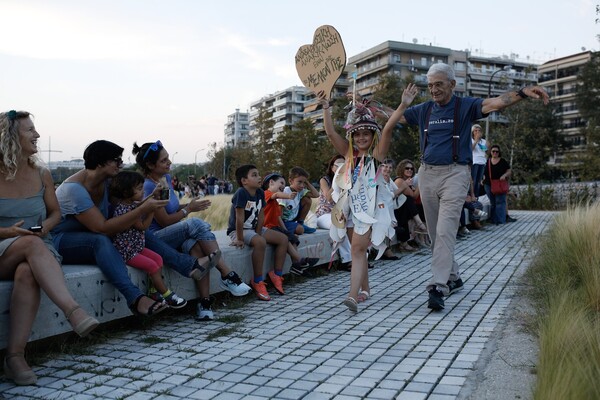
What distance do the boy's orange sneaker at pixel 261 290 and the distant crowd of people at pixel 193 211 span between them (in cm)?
1

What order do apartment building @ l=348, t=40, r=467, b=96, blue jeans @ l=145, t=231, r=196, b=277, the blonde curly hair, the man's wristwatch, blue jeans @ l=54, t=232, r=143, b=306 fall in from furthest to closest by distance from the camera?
apartment building @ l=348, t=40, r=467, b=96 < the man's wristwatch < blue jeans @ l=145, t=231, r=196, b=277 < blue jeans @ l=54, t=232, r=143, b=306 < the blonde curly hair

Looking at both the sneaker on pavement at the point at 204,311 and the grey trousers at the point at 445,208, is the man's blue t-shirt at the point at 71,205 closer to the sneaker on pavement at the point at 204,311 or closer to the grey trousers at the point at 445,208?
the sneaker on pavement at the point at 204,311

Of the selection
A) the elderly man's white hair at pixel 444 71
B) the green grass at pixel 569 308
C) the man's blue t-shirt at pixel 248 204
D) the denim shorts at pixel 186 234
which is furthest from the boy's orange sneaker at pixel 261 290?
the elderly man's white hair at pixel 444 71

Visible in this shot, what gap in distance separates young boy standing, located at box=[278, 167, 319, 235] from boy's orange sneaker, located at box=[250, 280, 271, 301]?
121cm

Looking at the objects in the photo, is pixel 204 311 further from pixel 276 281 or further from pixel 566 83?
pixel 566 83

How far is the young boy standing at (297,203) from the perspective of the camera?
7.48 meters

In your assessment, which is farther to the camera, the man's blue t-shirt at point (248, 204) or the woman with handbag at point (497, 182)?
the woman with handbag at point (497, 182)

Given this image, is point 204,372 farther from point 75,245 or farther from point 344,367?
point 75,245

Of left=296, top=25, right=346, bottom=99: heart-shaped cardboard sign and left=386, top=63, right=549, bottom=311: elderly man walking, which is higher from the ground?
left=296, top=25, right=346, bottom=99: heart-shaped cardboard sign

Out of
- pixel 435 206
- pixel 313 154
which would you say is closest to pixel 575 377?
pixel 435 206

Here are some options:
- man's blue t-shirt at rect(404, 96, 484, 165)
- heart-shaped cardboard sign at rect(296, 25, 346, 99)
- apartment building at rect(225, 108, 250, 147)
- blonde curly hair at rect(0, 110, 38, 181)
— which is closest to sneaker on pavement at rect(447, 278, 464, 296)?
man's blue t-shirt at rect(404, 96, 484, 165)

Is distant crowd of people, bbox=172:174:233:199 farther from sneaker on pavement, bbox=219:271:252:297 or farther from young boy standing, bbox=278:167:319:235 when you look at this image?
sneaker on pavement, bbox=219:271:252:297

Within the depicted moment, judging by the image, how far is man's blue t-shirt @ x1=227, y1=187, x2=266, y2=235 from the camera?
634cm

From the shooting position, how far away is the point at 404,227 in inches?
386
